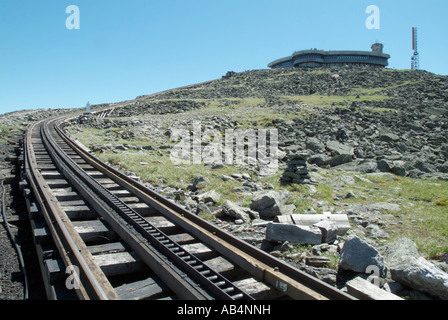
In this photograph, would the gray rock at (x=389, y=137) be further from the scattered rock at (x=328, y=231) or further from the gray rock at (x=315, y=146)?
the scattered rock at (x=328, y=231)

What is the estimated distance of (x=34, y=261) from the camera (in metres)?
5.97

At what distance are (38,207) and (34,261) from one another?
61.0 inches

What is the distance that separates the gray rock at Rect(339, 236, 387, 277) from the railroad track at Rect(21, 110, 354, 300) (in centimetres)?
132

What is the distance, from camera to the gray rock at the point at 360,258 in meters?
5.10

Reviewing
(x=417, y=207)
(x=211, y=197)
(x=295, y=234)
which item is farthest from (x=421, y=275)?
(x=417, y=207)

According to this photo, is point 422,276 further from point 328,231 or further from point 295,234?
point 295,234

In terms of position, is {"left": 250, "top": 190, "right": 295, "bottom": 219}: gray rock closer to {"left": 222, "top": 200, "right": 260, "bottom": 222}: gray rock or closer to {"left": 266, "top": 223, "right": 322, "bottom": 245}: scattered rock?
{"left": 222, "top": 200, "right": 260, "bottom": 222}: gray rock

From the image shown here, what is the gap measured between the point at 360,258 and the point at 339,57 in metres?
124

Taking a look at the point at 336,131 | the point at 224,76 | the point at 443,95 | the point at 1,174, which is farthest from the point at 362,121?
the point at 224,76

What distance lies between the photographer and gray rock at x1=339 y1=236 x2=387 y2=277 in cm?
510

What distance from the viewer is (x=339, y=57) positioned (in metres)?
116

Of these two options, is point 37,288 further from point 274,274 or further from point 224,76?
point 224,76

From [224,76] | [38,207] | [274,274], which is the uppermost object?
[224,76]

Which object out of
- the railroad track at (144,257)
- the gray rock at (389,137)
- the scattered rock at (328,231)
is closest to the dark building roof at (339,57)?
the gray rock at (389,137)
